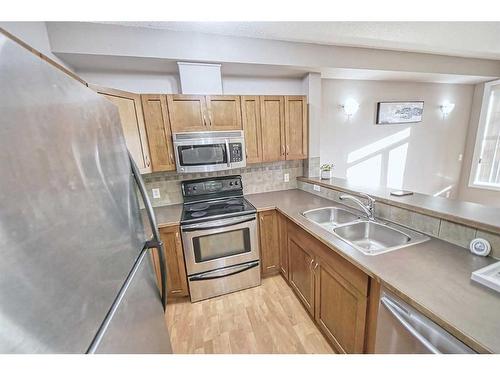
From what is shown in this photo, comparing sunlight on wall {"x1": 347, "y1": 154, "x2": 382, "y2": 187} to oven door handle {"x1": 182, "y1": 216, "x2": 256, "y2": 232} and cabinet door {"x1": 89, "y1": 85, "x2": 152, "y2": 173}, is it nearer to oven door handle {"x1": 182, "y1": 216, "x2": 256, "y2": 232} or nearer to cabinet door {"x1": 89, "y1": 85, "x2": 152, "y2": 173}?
oven door handle {"x1": 182, "y1": 216, "x2": 256, "y2": 232}

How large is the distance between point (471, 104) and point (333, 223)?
13.6 ft

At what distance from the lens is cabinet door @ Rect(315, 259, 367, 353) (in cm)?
115

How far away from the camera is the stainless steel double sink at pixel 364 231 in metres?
1.33

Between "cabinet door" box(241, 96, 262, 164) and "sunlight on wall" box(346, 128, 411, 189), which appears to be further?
"sunlight on wall" box(346, 128, 411, 189)

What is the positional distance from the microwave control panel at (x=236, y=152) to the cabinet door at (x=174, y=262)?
91 centimetres

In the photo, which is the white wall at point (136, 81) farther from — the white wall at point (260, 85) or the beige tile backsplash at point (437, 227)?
the beige tile backsplash at point (437, 227)

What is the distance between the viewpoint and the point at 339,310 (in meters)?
1.32

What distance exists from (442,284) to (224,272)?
168cm

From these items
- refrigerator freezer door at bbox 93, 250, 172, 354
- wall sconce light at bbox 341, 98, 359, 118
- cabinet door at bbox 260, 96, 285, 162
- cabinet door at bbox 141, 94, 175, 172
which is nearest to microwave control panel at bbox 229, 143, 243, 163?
cabinet door at bbox 260, 96, 285, 162

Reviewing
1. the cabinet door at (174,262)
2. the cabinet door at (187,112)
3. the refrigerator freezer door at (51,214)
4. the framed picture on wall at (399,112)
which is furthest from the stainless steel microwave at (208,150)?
the framed picture on wall at (399,112)

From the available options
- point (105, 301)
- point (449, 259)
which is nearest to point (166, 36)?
point (105, 301)

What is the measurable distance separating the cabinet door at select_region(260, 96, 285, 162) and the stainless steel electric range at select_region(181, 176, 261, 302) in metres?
0.71
